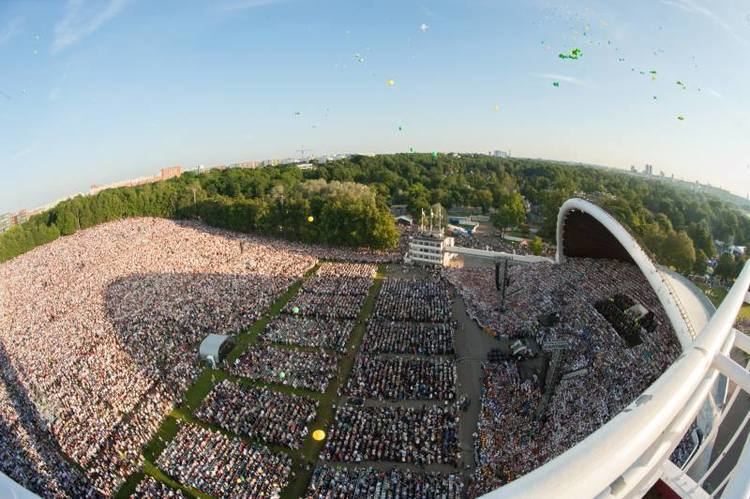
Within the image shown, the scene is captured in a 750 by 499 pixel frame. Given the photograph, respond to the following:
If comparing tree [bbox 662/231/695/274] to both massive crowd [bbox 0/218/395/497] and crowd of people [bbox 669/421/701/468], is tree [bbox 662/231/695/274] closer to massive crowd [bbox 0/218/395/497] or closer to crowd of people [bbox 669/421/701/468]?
massive crowd [bbox 0/218/395/497]

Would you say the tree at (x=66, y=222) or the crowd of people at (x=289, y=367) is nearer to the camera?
the crowd of people at (x=289, y=367)

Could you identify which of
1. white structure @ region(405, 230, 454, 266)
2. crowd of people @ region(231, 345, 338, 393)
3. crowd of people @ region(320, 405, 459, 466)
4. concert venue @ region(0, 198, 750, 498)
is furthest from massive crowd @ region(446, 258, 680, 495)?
white structure @ region(405, 230, 454, 266)

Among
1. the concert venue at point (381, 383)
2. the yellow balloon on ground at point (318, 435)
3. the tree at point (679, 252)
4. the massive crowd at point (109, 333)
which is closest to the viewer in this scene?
the concert venue at point (381, 383)

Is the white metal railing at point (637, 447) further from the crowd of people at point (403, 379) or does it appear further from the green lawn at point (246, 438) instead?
the crowd of people at point (403, 379)

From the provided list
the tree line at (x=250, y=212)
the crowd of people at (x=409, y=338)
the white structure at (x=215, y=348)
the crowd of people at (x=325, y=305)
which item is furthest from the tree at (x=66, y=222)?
the crowd of people at (x=409, y=338)

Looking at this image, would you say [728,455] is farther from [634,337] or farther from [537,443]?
[634,337]

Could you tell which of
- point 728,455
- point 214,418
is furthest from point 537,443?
point 214,418
